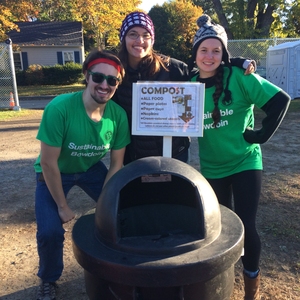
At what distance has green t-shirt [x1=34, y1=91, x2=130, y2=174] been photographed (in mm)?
2389

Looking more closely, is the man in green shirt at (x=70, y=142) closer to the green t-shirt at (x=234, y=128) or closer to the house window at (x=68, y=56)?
the green t-shirt at (x=234, y=128)

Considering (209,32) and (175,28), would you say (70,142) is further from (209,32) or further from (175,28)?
(175,28)

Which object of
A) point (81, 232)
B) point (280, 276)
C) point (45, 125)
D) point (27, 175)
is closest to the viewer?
point (81, 232)

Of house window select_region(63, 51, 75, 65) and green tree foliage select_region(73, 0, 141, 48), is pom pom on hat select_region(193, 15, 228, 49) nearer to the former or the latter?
green tree foliage select_region(73, 0, 141, 48)

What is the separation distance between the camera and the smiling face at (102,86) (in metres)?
2.37

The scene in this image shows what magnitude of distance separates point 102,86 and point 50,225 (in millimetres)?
956

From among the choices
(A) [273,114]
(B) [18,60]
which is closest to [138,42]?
(A) [273,114]

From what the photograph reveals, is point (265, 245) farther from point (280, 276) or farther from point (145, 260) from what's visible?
point (145, 260)

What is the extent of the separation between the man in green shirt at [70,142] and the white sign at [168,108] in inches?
10.6

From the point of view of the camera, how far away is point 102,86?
236 centimetres

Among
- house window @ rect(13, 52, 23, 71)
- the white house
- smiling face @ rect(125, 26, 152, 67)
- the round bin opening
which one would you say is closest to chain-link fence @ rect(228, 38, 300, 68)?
smiling face @ rect(125, 26, 152, 67)

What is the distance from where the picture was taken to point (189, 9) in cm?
2945

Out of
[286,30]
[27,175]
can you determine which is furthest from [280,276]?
[286,30]

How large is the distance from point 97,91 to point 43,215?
883 mm
